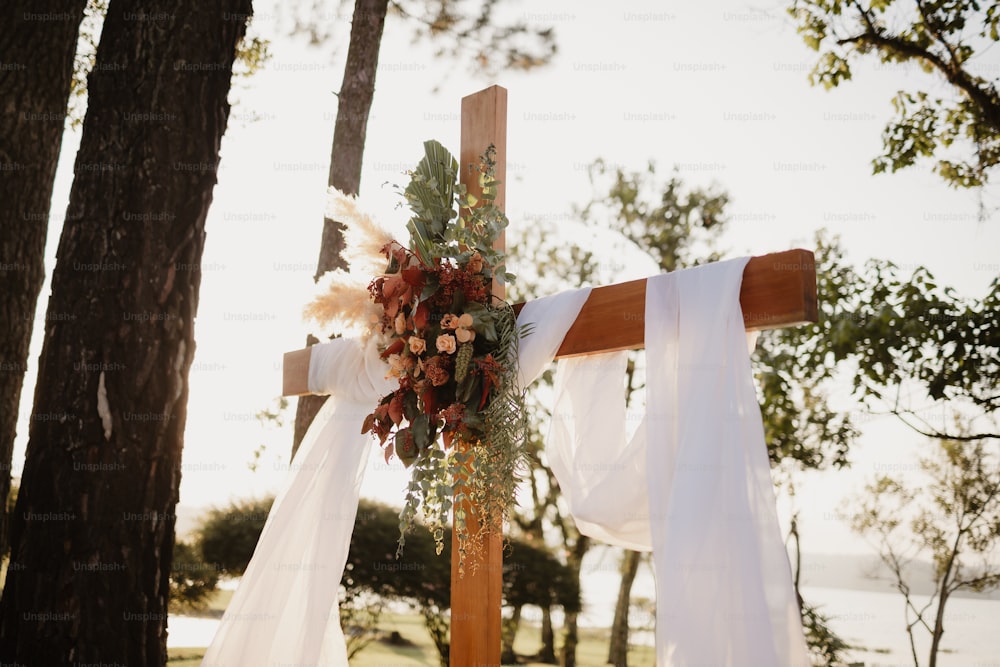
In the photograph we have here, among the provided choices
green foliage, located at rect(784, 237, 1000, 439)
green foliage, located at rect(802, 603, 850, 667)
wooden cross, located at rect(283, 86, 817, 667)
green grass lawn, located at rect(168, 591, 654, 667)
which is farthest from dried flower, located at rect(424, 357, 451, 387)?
green foliage, located at rect(802, 603, 850, 667)

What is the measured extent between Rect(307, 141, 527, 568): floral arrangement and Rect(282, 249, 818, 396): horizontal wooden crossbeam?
26 cm

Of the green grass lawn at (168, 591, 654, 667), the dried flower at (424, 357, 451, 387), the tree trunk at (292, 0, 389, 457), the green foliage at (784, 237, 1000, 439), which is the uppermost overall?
the tree trunk at (292, 0, 389, 457)

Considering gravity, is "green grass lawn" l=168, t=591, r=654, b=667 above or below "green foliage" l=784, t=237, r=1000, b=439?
below

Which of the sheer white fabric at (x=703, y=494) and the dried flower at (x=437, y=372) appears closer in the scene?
the sheer white fabric at (x=703, y=494)

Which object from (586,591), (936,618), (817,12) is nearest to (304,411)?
(586,591)

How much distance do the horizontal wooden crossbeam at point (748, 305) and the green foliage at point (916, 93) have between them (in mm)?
4589

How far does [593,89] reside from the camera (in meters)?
7.60

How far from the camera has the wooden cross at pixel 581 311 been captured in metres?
2.21

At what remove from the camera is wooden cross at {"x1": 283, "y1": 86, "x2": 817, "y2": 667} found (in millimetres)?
2213

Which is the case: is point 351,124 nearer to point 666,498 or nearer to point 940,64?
point 940,64

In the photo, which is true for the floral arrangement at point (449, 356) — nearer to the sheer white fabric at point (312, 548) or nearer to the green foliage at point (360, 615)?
the sheer white fabric at point (312, 548)

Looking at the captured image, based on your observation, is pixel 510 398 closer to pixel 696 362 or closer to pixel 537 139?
pixel 696 362

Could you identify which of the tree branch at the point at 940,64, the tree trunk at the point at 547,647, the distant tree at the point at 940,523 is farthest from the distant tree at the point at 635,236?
the tree branch at the point at 940,64

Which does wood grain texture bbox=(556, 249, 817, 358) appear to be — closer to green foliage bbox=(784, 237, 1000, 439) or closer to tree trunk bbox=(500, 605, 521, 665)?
green foliage bbox=(784, 237, 1000, 439)
